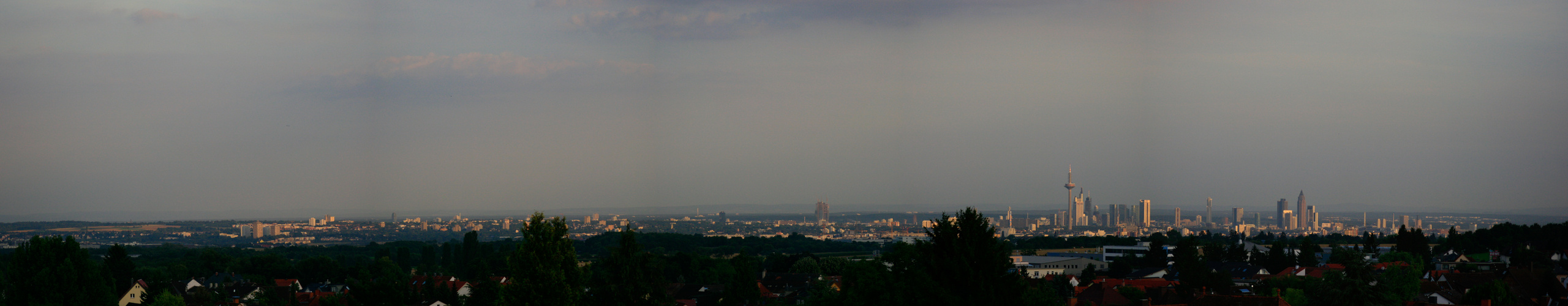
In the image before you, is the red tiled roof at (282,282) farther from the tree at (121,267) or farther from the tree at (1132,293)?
the tree at (1132,293)

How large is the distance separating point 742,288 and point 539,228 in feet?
96.1

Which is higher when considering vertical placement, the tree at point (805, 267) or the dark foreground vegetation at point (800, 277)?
the dark foreground vegetation at point (800, 277)

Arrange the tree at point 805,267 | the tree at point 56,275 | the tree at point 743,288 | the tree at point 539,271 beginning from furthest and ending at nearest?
the tree at point 805,267 < the tree at point 743,288 < the tree at point 56,275 < the tree at point 539,271

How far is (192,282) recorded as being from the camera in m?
78.4

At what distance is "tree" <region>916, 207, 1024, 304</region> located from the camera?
60.4 feet

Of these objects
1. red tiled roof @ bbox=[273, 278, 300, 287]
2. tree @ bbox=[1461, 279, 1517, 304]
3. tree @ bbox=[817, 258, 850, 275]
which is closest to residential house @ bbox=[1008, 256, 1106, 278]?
tree @ bbox=[817, 258, 850, 275]

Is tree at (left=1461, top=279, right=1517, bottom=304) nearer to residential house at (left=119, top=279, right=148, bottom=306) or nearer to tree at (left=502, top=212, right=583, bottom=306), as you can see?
tree at (left=502, top=212, right=583, bottom=306)

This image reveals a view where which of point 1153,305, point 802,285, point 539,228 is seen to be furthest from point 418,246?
point 539,228

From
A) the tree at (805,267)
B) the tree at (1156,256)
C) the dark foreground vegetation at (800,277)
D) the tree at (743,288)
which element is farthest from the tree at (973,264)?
the tree at (1156,256)

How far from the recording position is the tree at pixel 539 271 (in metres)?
22.7

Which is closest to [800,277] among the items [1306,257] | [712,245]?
[1306,257]

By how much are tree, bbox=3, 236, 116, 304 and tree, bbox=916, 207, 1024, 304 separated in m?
35.1

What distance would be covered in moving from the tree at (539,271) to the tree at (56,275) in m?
25.7

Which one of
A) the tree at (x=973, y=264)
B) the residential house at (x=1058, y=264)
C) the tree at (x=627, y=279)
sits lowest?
the residential house at (x=1058, y=264)
